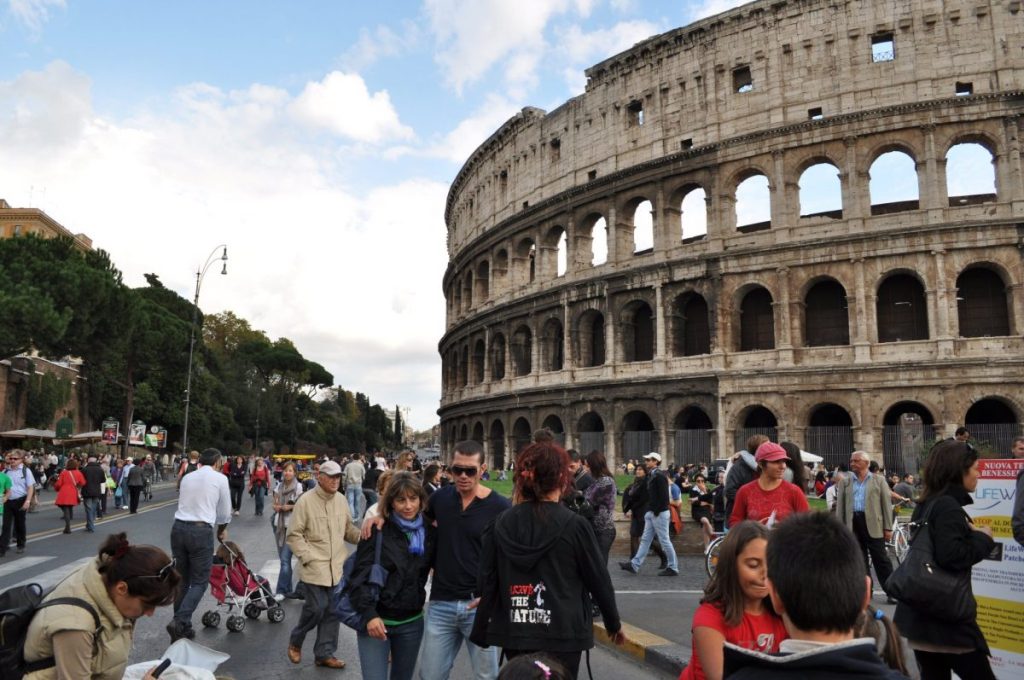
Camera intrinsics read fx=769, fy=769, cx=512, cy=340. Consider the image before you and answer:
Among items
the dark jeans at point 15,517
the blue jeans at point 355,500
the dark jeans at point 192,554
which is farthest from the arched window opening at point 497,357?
the dark jeans at point 192,554

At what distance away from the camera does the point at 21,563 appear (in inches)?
435

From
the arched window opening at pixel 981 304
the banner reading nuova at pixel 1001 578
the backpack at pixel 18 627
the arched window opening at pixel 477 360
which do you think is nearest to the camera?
the backpack at pixel 18 627

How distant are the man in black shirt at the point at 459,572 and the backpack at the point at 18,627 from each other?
186 centimetres

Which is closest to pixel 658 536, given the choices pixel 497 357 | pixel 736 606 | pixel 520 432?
pixel 736 606

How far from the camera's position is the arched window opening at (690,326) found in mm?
27688

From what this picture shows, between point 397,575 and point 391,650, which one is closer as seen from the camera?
point 397,575

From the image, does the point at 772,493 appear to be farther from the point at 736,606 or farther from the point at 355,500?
the point at 355,500

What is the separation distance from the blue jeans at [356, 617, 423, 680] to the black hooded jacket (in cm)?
85

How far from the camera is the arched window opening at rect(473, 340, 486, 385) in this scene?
125 feet

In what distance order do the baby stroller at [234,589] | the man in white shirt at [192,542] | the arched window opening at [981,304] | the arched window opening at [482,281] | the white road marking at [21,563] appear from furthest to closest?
1. the arched window opening at [482,281]
2. the arched window opening at [981,304]
3. the white road marking at [21,563]
4. the baby stroller at [234,589]
5. the man in white shirt at [192,542]

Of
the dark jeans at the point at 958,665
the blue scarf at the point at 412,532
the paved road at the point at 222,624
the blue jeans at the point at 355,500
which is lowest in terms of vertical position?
the paved road at the point at 222,624

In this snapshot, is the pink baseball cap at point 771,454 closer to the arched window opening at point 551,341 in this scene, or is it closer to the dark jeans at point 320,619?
the dark jeans at point 320,619

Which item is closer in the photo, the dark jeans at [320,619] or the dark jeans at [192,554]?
the dark jeans at [320,619]

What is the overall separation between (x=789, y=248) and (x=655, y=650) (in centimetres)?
2119
